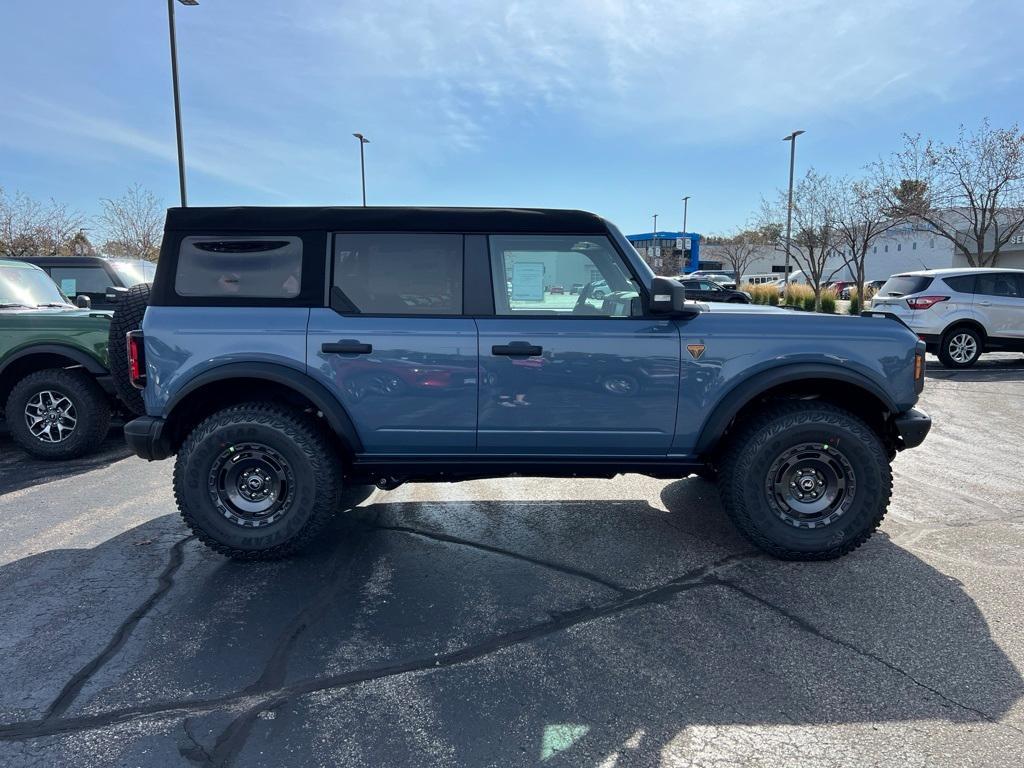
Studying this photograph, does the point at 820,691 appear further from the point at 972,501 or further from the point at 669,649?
the point at 972,501

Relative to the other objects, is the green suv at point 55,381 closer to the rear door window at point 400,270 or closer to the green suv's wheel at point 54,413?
the green suv's wheel at point 54,413

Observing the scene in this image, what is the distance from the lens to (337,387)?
3496 millimetres

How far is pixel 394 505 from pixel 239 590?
1.47m

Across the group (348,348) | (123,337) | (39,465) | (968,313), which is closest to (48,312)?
(39,465)

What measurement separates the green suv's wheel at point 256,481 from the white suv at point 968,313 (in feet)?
35.0

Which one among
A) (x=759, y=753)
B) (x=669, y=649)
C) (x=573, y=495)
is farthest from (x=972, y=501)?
(x=759, y=753)

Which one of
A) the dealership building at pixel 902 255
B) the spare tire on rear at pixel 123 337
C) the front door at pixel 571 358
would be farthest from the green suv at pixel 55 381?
the dealership building at pixel 902 255

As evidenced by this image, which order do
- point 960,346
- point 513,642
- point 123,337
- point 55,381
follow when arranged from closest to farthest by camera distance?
point 513,642 < point 123,337 < point 55,381 < point 960,346

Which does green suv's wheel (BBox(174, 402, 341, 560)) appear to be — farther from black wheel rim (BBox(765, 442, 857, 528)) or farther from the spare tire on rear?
black wheel rim (BBox(765, 442, 857, 528))

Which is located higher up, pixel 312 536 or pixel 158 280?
pixel 158 280

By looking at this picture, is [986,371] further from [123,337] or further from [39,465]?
[39,465]

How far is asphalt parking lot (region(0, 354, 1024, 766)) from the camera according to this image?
7.31 ft

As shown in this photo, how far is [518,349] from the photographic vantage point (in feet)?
11.4

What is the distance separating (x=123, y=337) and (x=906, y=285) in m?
11.9
